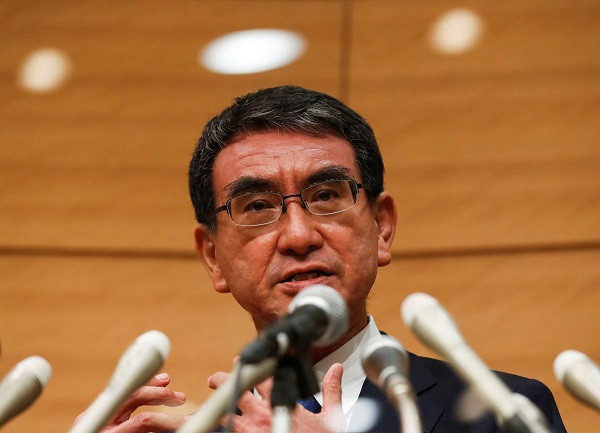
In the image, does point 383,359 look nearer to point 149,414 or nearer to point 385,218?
point 149,414

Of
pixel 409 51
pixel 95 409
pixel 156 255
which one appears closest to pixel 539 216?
pixel 409 51

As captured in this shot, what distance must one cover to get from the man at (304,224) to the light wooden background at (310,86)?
71 centimetres

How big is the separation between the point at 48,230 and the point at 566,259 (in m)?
1.24

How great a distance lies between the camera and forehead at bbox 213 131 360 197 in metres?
1.54

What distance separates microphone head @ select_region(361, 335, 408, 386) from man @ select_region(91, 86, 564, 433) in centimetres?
34

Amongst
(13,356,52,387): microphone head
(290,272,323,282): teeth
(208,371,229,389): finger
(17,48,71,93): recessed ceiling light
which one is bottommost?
(208,371,229,389): finger

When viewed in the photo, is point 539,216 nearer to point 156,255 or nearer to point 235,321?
point 235,321

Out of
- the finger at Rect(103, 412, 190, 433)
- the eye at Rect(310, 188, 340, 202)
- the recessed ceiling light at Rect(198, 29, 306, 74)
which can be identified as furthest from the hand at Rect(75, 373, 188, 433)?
the recessed ceiling light at Rect(198, 29, 306, 74)

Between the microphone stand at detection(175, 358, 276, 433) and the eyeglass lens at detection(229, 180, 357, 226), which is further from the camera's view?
the eyeglass lens at detection(229, 180, 357, 226)

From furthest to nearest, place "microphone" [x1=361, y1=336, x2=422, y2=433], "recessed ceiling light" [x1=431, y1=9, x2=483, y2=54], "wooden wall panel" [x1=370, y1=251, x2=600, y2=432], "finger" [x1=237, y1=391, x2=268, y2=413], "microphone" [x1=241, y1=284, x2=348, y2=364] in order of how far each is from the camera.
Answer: "recessed ceiling light" [x1=431, y1=9, x2=483, y2=54]
"wooden wall panel" [x1=370, y1=251, x2=600, y2=432]
"finger" [x1=237, y1=391, x2=268, y2=413]
"microphone" [x1=361, y1=336, x2=422, y2=433]
"microphone" [x1=241, y1=284, x2=348, y2=364]

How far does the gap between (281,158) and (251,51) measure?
969 mm

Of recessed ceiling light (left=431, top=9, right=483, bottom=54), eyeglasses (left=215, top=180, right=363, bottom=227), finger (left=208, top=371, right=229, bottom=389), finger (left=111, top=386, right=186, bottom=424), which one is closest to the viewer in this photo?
Answer: finger (left=208, top=371, right=229, bottom=389)

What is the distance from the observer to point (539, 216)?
2354 millimetres

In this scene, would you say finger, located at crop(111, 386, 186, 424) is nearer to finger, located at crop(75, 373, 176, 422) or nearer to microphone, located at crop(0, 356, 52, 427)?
finger, located at crop(75, 373, 176, 422)
